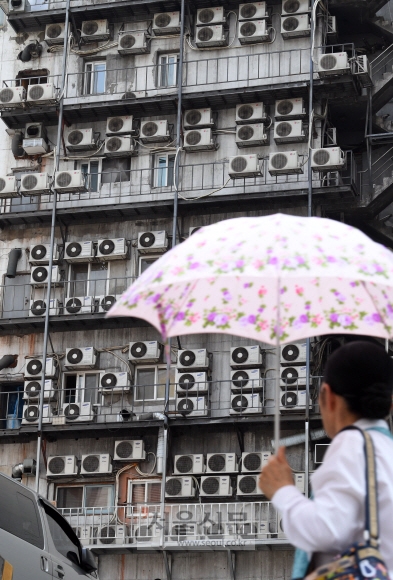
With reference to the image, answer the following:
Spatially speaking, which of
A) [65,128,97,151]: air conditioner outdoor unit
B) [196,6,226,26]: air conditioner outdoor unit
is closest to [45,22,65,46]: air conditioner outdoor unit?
[65,128,97,151]: air conditioner outdoor unit

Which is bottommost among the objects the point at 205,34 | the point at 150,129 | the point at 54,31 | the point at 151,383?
the point at 151,383

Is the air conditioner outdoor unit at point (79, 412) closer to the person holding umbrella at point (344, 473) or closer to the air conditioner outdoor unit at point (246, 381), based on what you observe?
the air conditioner outdoor unit at point (246, 381)

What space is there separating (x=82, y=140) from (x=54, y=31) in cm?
364

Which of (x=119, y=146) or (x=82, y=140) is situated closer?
(x=119, y=146)

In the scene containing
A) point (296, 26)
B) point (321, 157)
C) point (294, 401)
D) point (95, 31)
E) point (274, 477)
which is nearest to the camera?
point (274, 477)

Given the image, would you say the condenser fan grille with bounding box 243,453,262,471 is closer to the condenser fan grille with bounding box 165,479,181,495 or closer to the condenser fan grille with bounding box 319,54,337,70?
the condenser fan grille with bounding box 165,479,181,495

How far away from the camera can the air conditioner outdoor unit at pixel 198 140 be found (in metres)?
31.1

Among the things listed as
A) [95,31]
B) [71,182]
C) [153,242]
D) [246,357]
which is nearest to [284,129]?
[153,242]

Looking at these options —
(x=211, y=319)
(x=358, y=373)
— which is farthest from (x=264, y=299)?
(x=358, y=373)

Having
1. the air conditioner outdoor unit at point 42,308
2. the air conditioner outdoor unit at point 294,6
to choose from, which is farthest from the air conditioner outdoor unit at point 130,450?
the air conditioner outdoor unit at point 294,6

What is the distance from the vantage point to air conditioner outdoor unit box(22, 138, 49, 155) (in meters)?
32.4

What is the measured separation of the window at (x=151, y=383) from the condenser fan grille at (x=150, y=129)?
20.5 feet

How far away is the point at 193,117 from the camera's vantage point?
1244 inches

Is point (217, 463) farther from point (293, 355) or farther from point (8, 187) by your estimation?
point (8, 187)
